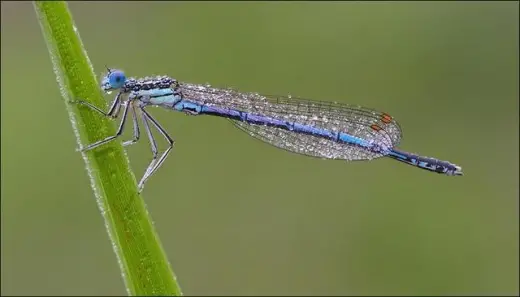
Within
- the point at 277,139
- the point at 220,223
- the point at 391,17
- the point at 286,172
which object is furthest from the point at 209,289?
the point at 391,17

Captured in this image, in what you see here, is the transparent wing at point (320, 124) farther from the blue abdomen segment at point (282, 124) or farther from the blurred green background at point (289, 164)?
the blurred green background at point (289, 164)

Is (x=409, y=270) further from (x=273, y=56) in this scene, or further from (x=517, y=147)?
(x=273, y=56)

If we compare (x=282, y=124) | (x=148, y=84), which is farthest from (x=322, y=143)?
(x=148, y=84)

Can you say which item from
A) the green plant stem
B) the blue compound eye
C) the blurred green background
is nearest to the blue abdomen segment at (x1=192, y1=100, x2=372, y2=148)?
the blue compound eye

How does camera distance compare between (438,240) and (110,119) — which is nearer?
(110,119)

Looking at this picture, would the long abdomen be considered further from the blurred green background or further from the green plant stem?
the green plant stem

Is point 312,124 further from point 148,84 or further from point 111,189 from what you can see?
Result: point 111,189

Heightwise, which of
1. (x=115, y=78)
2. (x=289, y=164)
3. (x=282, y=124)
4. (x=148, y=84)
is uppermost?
(x=289, y=164)
